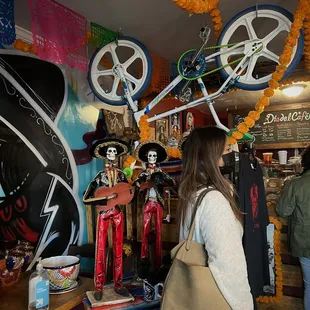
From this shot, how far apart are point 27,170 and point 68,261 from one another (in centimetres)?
97

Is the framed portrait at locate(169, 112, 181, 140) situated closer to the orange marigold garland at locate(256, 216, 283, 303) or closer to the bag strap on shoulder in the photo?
the orange marigold garland at locate(256, 216, 283, 303)

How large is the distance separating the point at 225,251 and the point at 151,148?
4.41 ft

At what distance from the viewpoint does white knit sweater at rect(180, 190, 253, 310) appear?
113 centimetres

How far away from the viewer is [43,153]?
269 cm

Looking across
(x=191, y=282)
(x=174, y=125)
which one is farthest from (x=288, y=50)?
(x=174, y=125)

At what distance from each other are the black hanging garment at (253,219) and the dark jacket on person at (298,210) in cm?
32

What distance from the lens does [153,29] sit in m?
2.71

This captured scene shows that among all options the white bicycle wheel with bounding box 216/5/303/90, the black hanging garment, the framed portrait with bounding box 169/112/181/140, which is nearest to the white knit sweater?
the black hanging garment

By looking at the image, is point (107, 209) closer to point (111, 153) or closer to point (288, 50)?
point (111, 153)

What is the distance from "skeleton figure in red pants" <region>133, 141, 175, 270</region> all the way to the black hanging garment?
27.3 inches

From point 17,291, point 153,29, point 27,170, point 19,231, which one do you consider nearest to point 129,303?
point 17,291

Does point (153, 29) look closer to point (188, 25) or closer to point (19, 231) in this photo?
point (188, 25)

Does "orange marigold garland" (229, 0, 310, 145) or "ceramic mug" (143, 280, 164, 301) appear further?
"orange marigold garland" (229, 0, 310, 145)

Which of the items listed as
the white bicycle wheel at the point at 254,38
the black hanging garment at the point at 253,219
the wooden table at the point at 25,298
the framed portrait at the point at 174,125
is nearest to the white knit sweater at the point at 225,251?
the black hanging garment at the point at 253,219
